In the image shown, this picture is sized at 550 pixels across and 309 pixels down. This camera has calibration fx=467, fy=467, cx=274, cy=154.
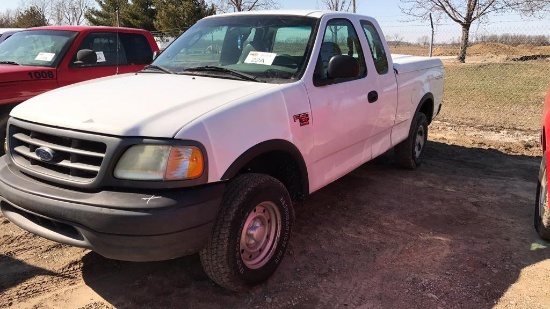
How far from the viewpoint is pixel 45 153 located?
9.16 feet

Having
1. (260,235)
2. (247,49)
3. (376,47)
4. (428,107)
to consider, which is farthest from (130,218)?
(428,107)

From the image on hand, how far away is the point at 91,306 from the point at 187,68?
6.41ft

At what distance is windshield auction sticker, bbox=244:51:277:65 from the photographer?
3.71m

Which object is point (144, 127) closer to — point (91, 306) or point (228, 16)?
point (91, 306)

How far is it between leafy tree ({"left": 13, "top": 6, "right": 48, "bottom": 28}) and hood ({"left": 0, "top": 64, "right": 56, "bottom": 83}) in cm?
3731

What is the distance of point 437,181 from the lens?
18.6ft

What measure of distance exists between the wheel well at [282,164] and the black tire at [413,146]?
8.61ft

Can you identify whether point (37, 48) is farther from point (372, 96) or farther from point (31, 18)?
point (31, 18)

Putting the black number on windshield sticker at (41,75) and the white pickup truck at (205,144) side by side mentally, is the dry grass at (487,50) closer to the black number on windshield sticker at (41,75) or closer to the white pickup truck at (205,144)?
the black number on windshield sticker at (41,75)

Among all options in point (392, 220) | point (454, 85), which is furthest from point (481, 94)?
point (392, 220)

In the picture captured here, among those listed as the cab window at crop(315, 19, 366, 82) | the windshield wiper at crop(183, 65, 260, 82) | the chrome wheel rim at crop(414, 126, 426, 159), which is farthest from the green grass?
the windshield wiper at crop(183, 65, 260, 82)

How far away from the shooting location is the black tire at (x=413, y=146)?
581cm

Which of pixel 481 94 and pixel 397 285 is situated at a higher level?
pixel 481 94

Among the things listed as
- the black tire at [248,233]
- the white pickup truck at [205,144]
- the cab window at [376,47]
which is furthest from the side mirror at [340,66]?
the cab window at [376,47]
